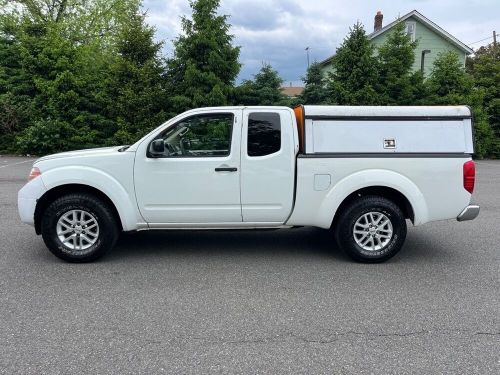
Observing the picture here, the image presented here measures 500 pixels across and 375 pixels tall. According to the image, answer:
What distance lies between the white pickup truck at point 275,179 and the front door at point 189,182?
0.04 feet

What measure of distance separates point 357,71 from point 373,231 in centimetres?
1321

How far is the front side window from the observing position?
4.93 meters

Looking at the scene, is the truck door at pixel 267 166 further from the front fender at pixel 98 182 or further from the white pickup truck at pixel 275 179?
the front fender at pixel 98 182

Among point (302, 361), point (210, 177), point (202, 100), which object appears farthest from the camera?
point (202, 100)

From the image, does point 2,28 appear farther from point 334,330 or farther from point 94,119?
point 334,330

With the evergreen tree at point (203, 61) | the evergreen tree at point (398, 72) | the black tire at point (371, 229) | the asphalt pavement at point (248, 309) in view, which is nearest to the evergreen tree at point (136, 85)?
the evergreen tree at point (203, 61)

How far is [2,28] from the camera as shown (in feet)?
56.0

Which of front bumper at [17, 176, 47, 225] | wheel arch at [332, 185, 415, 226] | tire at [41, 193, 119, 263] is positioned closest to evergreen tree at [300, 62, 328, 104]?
wheel arch at [332, 185, 415, 226]

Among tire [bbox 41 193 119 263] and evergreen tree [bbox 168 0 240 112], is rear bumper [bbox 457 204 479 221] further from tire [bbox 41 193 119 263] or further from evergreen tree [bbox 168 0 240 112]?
evergreen tree [bbox 168 0 240 112]

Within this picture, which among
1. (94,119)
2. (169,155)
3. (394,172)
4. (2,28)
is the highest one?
(2,28)

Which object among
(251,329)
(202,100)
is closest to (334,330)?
(251,329)

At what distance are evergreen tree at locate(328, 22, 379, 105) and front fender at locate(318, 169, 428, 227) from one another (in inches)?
494

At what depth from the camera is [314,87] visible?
19266mm

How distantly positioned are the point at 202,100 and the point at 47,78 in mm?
6406
